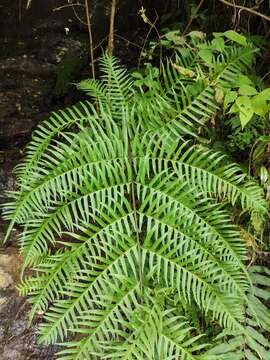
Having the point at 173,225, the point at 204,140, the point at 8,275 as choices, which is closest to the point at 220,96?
the point at 204,140

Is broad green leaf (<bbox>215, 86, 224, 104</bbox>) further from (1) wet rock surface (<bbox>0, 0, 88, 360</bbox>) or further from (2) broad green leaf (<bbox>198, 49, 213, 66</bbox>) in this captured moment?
(1) wet rock surface (<bbox>0, 0, 88, 360</bbox>)

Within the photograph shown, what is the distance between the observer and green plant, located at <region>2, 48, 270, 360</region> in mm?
1521

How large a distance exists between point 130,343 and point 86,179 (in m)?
0.64

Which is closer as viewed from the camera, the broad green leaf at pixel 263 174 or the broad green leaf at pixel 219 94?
the broad green leaf at pixel 219 94

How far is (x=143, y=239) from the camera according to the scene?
1805 mm

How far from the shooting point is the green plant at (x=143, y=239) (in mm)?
1521

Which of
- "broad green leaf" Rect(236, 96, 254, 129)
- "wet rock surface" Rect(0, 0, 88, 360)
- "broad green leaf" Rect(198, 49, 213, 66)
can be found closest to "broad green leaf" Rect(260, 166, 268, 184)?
"broad green leaf" Rect(236, 96, 254, 129)

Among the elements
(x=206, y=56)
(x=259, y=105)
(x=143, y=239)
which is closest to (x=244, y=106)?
(x=259, y=105)

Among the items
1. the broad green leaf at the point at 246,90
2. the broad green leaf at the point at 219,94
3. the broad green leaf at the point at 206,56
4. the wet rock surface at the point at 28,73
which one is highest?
the broad green leaf at the point at 206,56

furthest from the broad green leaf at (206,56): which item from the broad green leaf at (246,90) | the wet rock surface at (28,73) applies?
the wet rock surface at (28,73)

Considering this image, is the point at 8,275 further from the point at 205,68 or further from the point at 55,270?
the point at 205,68

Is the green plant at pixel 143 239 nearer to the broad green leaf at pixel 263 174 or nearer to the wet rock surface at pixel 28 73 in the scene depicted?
the broad green leaf at pixel 263 174

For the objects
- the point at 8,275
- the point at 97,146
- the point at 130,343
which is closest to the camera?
the point at 130,343

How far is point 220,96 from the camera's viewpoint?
193 centimetres
